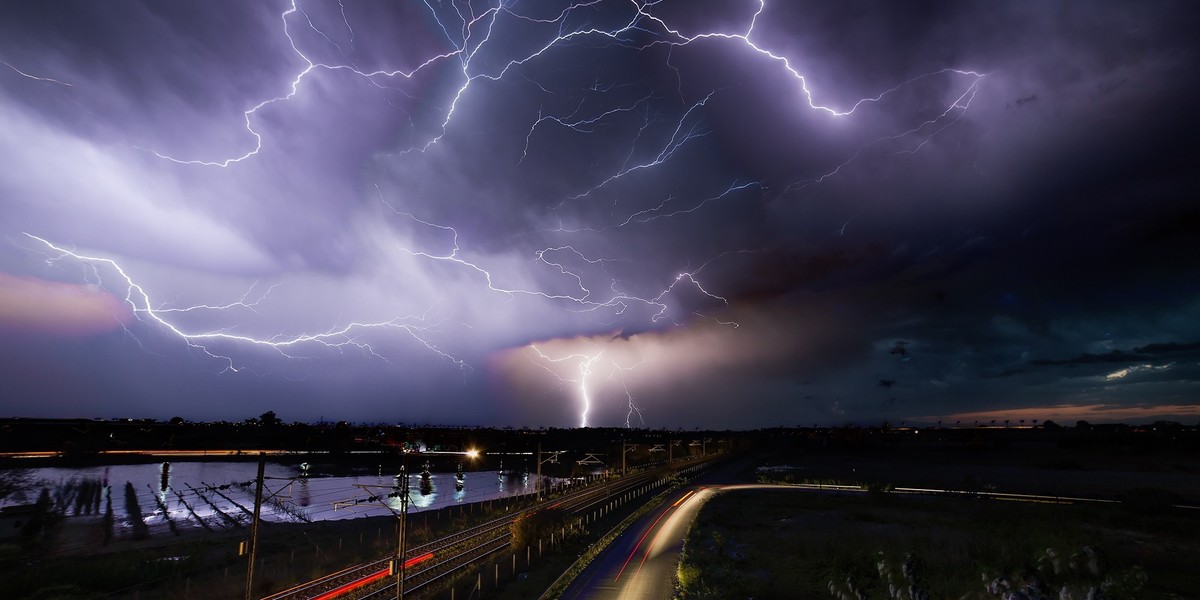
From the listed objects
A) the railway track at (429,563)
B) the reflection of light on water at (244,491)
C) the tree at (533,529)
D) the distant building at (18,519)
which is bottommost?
the reflection of light on water at (244,491)

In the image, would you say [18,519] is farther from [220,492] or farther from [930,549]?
[930,549]

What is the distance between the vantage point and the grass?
902 inches

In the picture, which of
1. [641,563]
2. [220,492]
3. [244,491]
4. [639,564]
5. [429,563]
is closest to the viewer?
[639,564]

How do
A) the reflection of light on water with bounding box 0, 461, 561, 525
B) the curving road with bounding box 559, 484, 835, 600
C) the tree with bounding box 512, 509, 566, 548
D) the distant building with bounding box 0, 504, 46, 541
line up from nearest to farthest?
the curving road with bounding box 559, 484, 835, 600, the tree with bounding box 512, 509, 566, 548, the distant building with bounding box 0, 504, 46, 541, the reflection of light on water with bounding box 0, 461, 561, 525

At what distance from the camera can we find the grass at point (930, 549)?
2292 cm

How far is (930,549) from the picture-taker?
32.2m

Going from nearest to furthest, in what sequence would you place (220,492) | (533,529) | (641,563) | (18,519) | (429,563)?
(641,563) → (429,563) → (533,529) → (18,519) → (220,492)

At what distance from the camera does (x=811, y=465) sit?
10681 centimetres

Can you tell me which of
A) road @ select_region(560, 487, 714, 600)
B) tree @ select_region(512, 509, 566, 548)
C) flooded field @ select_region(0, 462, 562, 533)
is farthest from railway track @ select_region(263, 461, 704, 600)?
flooded field @ select_region(0, 462, 562, 533)

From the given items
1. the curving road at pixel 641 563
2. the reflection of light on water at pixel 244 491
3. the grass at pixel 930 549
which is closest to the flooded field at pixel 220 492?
the reflection of light on water at pixel 244 491

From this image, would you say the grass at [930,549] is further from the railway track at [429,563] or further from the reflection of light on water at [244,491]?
the reflection of light on water at [244,491]

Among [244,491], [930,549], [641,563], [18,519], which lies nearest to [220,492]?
[244,491]

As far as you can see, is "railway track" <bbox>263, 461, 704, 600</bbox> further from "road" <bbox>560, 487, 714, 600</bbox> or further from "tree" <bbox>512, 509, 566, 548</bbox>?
"road" <bbox>560, 487, 714, 600</bbox>

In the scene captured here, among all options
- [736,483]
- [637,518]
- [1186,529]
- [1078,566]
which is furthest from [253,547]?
[736,483]
